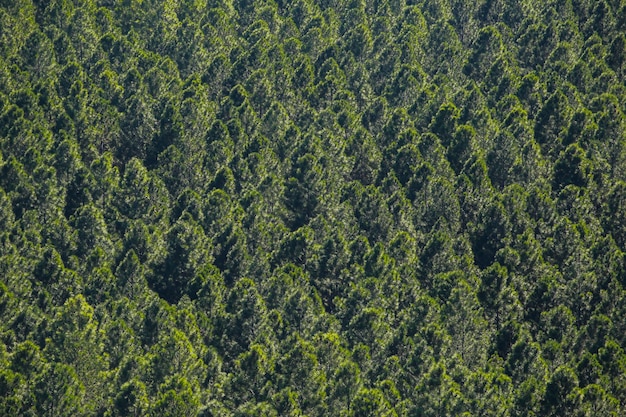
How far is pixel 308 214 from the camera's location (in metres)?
133

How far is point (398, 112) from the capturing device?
500 ft

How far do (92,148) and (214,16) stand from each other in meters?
46.8

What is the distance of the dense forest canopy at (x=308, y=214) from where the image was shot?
101938 mm

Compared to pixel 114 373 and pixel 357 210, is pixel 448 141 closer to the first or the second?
pixel 357 210

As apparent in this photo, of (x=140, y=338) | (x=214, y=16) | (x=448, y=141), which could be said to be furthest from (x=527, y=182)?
(x=214, y=16)

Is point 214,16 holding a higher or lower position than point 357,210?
higher

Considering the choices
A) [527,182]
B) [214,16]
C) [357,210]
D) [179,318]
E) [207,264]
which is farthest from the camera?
[214,16]

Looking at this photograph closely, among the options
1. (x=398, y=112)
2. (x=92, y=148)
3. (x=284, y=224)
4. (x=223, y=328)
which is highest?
(x=398, y=112)

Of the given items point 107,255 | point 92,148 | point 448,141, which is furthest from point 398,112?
point 107,255

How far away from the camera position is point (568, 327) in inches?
4380

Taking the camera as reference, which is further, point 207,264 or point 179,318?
point 207,264

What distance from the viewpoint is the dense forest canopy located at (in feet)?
334

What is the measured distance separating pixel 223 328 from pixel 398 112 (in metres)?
48.8

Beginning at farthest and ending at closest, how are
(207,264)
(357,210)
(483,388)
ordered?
(357,210), (207,264), (483,388)
